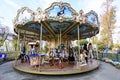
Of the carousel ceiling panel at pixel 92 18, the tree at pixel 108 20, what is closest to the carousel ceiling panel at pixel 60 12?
the carousel ceiling panel at pixel 92 18

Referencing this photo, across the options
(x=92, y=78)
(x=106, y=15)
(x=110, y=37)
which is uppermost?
(x=106, y=15)

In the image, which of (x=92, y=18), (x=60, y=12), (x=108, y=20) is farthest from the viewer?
(x=108, y=20)

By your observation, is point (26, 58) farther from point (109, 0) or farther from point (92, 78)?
point (109, 0)

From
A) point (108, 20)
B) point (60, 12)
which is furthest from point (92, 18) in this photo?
point (108, 20)

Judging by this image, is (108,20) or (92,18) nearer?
(92,18)

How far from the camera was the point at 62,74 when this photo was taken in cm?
678

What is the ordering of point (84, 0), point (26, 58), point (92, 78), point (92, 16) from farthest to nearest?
1. point (84, 0)
2. point (26, 58)
3. point (92, 16)
4. point (92, 78)

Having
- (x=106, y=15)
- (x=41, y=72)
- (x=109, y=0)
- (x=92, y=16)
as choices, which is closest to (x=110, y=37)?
(x=106, y=15)

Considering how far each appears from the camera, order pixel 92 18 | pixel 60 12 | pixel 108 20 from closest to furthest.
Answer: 1. pixel 60 12
2. pixel 92 18
3. pixel 108 20

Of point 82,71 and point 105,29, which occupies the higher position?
point 105,29

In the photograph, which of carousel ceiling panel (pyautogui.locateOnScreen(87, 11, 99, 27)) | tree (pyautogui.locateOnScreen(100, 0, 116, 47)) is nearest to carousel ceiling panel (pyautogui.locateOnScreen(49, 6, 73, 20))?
carousel ceiling panel (pyautogui.locateOnScreen(87, 11, 99, 27))

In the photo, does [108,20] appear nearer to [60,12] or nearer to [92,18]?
[92,18]

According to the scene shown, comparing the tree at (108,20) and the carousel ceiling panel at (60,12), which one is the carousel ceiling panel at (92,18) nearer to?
the carousel ceiling panel at (60,12)

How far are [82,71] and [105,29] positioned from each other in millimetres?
16587
